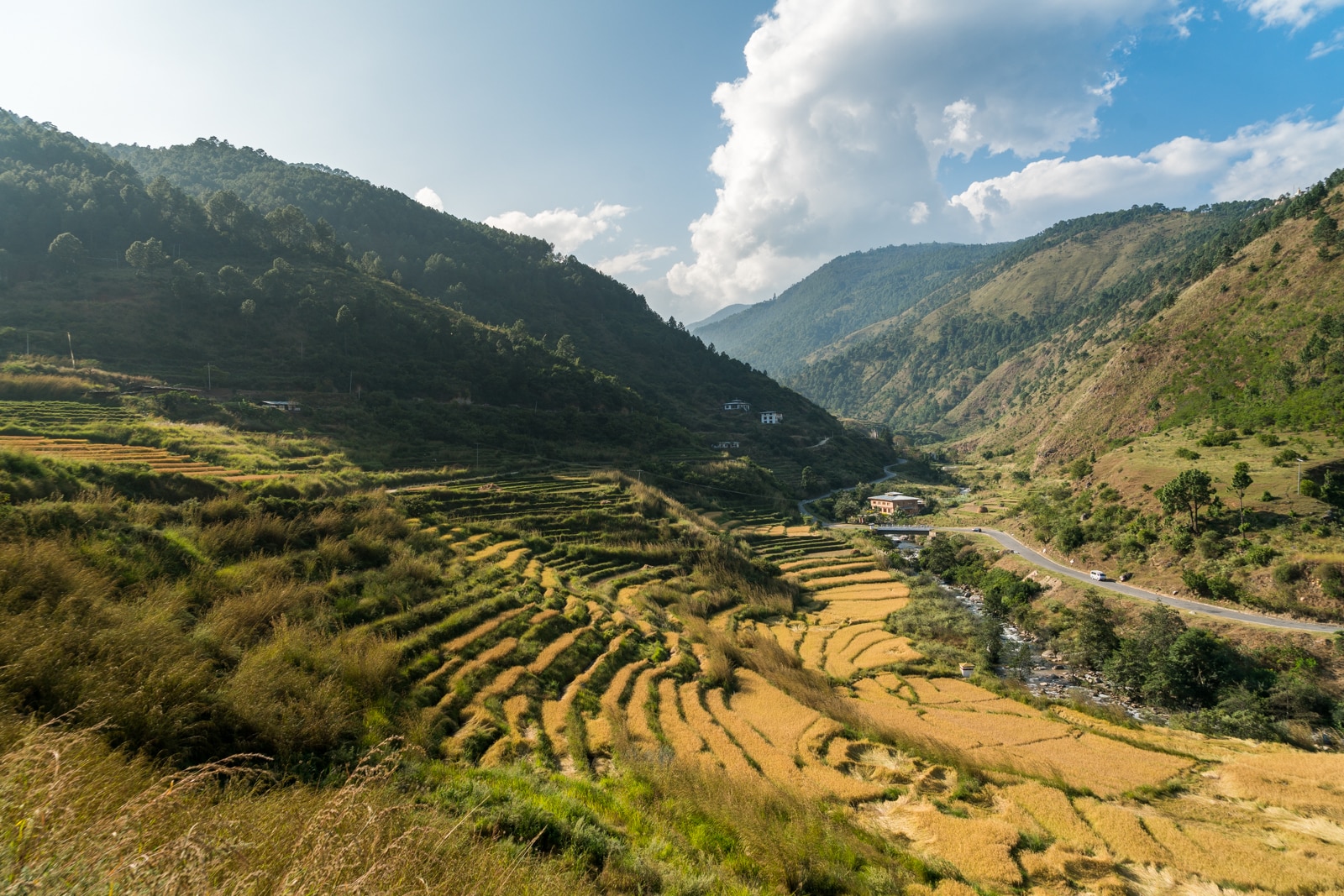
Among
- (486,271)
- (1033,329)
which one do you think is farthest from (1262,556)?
(1033,329)

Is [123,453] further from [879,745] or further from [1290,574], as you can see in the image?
[1290,574]

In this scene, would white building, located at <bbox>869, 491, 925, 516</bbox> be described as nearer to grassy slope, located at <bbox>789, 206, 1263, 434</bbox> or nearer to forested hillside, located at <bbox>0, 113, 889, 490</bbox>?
forested hillside, located at <bbox>0, 113, 889, 490</bbox>

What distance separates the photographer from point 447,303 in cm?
8744

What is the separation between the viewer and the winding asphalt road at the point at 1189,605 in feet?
82.1

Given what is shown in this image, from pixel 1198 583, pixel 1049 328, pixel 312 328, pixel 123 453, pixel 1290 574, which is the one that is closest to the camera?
pixel 123 453

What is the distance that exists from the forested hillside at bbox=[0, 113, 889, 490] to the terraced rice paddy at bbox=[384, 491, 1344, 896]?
24552 mm

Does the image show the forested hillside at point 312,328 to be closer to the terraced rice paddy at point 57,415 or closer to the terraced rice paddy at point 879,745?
the terraced rice paddy at point 57,415

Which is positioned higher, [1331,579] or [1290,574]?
[1331,579]

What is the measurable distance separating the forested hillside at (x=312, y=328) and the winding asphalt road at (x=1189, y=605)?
28.4 meters

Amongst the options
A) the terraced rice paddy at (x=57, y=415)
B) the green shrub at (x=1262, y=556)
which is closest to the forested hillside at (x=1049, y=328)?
the green shrub at (x=1262, y=556)

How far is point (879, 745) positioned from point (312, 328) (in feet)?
200

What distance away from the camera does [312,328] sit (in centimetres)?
5303

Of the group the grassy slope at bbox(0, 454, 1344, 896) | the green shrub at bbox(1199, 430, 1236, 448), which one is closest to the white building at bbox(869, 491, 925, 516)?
the green shrub at bbox(1199, 430, 1236, 448)

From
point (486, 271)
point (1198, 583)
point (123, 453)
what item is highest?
point (486, 271)
